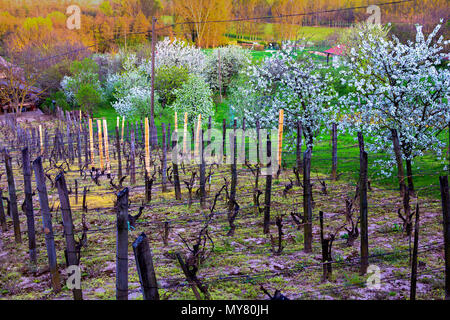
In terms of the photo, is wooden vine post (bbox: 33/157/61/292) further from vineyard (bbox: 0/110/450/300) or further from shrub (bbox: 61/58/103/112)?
shrub (bbox: 61/58/103/112)

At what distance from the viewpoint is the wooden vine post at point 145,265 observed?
149 inches

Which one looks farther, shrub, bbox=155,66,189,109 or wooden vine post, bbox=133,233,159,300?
shrub, bbox=155,66,189,109

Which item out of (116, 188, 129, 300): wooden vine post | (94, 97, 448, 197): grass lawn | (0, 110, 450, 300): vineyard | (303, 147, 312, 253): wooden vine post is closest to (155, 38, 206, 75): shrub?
(94, 97, 448, 197): grass lawn

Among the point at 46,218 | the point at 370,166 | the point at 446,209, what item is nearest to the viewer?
the point at 446,209

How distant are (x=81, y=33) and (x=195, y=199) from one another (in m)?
62.7

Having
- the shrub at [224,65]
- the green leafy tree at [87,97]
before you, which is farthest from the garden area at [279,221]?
the shrub at [224,65]

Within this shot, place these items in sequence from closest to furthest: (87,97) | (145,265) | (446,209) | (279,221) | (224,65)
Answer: (145,265), (446,209), (279,221), (87,97), (224,65)

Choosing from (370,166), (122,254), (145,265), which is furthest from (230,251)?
(370,166)

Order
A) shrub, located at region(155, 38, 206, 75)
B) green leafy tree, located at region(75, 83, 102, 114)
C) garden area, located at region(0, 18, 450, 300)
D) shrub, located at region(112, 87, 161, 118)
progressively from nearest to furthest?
garden area, located at region(0, 18, 450, 300) → shrub, located at region(112, 87, 161, 118) → green leafy tree, located at region(75, 83, 102, 114) → shrub, located at region(155, 38, 206, 75)

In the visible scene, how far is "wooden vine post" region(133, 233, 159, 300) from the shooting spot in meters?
3.79

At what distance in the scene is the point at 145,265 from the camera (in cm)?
386

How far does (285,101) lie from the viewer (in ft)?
56.1

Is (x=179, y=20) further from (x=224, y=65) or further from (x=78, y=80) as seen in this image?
(x=78, y=80)
